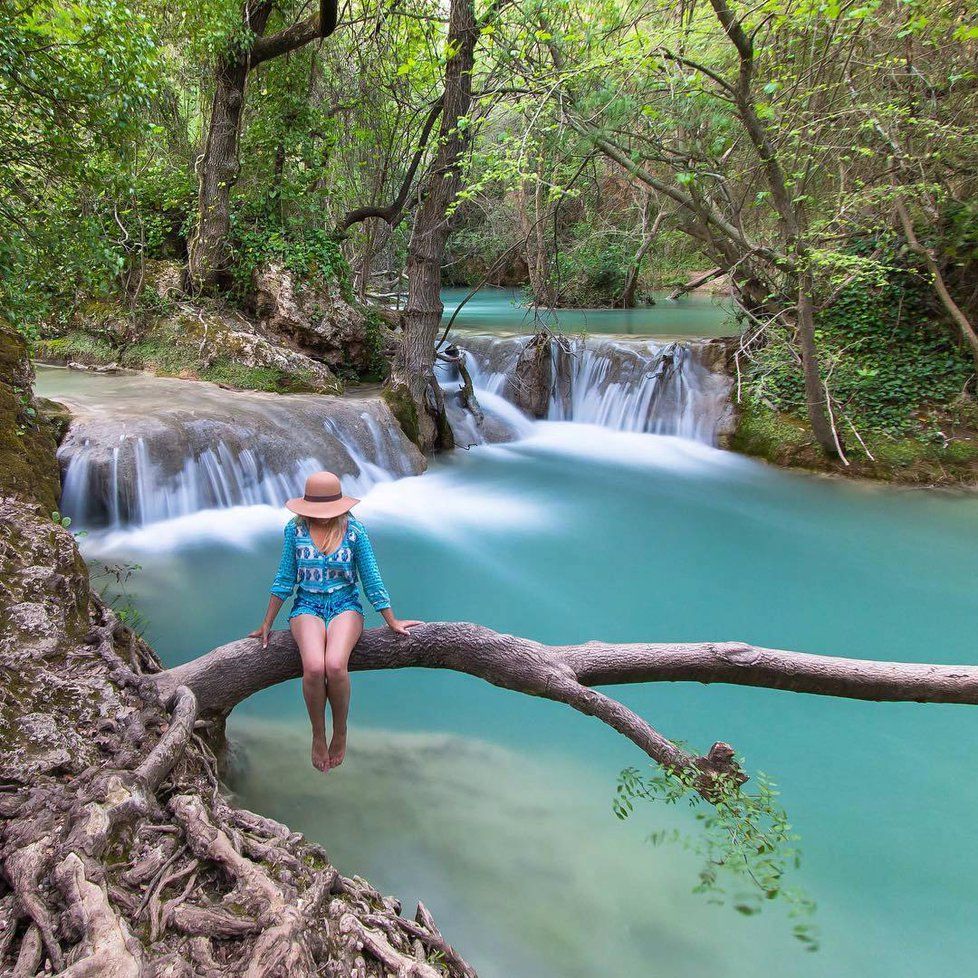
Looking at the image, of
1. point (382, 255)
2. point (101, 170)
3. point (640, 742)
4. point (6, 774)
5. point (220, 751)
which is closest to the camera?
point (6, 774)

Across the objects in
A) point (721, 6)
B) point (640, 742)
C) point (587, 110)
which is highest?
point (721, 6)

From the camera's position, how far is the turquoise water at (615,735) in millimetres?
3328

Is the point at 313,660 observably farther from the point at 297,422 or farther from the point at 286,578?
the point at 297,422

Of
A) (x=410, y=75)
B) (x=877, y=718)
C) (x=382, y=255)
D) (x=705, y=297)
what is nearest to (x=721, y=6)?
(x=410, y=75)

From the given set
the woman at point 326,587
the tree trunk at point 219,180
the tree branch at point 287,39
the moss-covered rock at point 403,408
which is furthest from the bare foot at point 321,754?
the tree trunk at point 219,180

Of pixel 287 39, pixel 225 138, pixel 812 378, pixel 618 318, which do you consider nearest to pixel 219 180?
pixel 225 138

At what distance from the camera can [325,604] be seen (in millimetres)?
3158

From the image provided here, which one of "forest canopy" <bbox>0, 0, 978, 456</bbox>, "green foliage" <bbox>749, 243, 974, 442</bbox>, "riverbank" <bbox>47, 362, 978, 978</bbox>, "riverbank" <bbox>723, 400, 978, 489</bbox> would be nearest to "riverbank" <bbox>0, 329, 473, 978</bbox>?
"riverbank" <bbox>47, 362, 978, 978</bbox>

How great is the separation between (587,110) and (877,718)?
20.8 ft

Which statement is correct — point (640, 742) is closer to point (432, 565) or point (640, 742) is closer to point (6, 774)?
point (6, 774)

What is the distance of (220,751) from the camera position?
3740 mm

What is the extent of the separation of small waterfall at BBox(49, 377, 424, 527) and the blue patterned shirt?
4947mm

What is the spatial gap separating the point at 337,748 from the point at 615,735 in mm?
2339

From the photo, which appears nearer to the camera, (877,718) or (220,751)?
(220,751)
